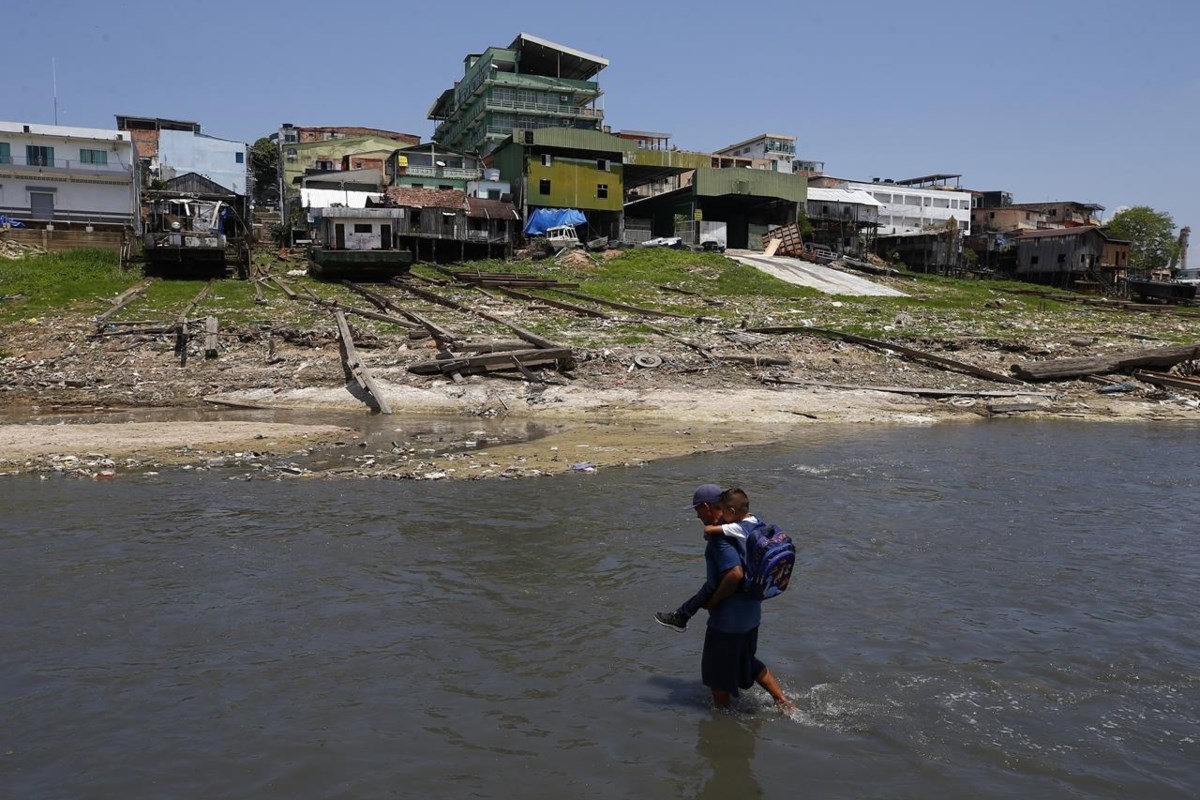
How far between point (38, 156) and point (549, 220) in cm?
2950

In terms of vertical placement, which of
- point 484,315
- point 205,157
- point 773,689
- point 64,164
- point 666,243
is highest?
point 205,157

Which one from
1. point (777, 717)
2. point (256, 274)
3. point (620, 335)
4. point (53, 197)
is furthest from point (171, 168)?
point (777, 717)

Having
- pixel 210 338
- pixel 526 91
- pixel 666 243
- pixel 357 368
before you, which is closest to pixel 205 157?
pixel 526 91

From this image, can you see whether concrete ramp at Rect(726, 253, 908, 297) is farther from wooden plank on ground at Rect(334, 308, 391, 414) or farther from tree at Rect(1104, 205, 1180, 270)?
tree at Rect(1104, 205, 1180, 270)

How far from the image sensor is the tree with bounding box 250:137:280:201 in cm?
7656

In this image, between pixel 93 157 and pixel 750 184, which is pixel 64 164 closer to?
pixel 93 157

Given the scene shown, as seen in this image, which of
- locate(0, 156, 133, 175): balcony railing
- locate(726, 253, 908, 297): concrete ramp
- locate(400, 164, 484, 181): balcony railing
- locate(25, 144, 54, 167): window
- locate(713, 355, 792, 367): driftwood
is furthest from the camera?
locate(400, 164, 484, 181): balcony railing

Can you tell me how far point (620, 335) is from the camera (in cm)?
2512

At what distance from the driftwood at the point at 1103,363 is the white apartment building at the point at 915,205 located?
221ft

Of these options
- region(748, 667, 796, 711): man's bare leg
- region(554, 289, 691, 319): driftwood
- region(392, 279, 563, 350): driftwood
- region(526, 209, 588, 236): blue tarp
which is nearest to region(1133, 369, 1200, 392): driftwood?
region(554, 289, 691, 319): driftwood

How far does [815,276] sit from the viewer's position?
46.7 m

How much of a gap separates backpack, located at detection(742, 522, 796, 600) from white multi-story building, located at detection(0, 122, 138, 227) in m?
51.1

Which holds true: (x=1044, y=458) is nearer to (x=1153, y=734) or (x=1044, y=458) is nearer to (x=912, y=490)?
(x=912, y=490)

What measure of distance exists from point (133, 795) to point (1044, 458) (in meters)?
14.9
